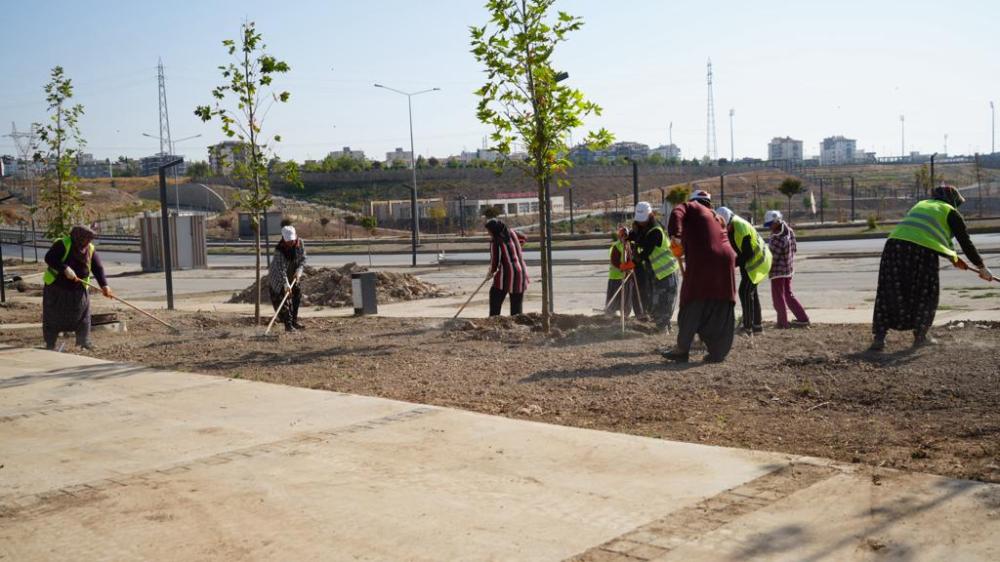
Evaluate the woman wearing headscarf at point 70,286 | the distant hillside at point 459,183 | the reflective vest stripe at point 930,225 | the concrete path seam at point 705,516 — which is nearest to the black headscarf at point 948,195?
the reflective vest stripe at point 930,225

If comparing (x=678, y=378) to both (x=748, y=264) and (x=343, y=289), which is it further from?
(x=343, y=289)

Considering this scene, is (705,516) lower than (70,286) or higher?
lower

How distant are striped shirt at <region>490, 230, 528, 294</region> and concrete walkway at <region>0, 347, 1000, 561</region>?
22.1 feet

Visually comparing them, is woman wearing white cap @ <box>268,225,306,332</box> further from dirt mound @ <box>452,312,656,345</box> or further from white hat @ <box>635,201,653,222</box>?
white hat @ <box>635,201,653,222</box>

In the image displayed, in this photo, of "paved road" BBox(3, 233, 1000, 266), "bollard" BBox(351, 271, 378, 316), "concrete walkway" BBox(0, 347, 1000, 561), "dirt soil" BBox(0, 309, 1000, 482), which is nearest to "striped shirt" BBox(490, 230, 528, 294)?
"dirt soil" BBox(0, 309, 1000, 482)

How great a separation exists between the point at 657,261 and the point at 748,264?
3.88 feet

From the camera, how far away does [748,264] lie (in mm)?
12398

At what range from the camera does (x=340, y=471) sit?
22.3ft

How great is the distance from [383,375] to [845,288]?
472 inches

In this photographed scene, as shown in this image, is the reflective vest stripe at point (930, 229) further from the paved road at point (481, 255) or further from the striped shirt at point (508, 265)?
the paved road at point (481, 255)

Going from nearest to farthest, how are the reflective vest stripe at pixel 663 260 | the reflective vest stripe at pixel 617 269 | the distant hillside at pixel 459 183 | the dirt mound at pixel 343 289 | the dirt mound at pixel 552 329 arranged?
the dirt mound at pixel 552 329
the reflective vest stripe at pixel 663 260
the reflective vest stripe at pixel 617 269
the dirt mound at pixel 343 289
the distant hillside at pixel 459 183

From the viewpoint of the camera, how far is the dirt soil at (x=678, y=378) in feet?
23.4

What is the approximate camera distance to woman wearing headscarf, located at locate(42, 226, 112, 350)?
13.6 m

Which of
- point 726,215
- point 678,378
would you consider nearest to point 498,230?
point 726,215
